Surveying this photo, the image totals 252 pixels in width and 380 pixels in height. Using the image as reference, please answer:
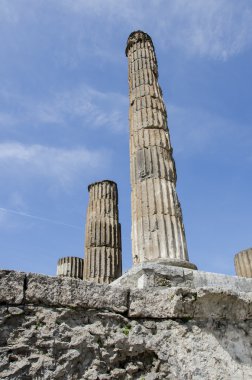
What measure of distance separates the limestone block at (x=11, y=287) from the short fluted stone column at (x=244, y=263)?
10.0 meters

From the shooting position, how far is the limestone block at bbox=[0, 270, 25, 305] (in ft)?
9.18

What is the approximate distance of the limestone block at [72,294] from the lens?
9.57 ft

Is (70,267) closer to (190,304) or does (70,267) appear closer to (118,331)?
(190,304)

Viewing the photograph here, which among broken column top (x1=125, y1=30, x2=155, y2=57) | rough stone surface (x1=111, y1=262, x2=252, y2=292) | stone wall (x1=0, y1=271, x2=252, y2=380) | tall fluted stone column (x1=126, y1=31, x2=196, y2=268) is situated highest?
broken column top (x1=125, y1=30, x2=155, y2=57)

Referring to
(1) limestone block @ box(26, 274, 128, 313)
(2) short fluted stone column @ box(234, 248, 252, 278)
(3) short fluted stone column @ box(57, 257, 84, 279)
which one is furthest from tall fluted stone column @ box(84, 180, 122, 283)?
(1) limestone block @ box(26, 274, 128, 313)

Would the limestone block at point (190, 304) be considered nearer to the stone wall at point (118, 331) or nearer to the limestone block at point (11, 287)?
the stone wall at point (118, 331)

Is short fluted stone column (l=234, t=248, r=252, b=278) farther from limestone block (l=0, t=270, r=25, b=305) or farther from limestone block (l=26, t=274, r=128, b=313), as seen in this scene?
limestone block (l=0, t=270, r=25, b=305)

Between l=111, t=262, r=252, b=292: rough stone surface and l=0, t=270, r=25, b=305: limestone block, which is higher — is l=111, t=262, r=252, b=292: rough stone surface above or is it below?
above

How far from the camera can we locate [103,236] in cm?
1180

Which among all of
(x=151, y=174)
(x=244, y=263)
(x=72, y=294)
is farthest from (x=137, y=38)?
(x=244, y=263)

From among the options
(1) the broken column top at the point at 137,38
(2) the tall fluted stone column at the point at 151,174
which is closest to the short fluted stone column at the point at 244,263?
(2) the tall fluted stone column at the point at 151,174

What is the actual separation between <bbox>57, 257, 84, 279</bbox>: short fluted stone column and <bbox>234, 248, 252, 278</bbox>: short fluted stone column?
19.3 feet

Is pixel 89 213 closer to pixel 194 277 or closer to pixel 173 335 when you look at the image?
pixel 194 277

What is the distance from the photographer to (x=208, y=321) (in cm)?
342
